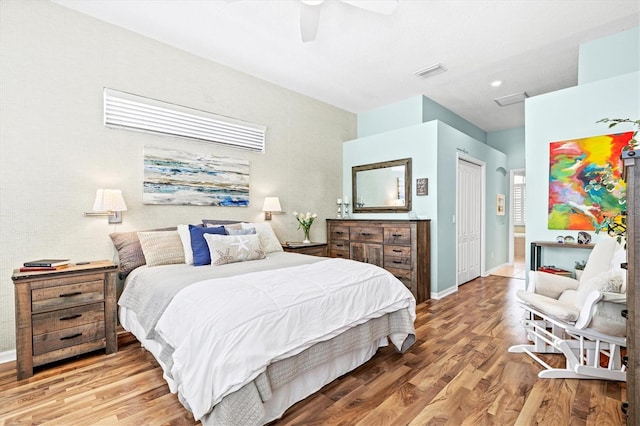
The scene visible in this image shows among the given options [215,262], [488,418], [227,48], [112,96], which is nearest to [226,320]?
[215,262]

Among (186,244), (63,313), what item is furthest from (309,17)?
(63,313)

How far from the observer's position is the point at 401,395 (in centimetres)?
195

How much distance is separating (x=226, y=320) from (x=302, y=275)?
0.77 m

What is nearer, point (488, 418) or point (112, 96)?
point (488, 418)

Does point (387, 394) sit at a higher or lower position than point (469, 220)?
lower

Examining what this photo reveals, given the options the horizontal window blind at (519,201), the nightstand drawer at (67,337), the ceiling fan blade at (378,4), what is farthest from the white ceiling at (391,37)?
the horizontal window blind at (519,201)

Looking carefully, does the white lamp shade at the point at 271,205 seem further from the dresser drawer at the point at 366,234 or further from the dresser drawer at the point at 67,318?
the dresser drawer at the point at 67,318

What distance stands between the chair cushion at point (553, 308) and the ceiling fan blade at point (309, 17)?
2963 millimetres

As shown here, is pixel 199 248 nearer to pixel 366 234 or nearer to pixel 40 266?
pixel 40 266

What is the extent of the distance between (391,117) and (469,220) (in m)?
2.26

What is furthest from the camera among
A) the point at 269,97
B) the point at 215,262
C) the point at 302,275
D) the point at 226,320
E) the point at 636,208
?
the point at 269,97

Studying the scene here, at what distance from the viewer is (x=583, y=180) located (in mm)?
3221

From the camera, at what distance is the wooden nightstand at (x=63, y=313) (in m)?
2.17

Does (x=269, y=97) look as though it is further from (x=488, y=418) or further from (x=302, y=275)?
(x=488, y=418)
